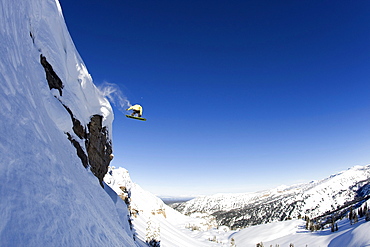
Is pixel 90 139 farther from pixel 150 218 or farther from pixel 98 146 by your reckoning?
pixel 150 218

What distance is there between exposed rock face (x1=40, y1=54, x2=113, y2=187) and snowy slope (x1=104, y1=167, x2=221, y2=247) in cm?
2154

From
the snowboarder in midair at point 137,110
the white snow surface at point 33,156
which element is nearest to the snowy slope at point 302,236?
the snowboarder in midair at point 137,110

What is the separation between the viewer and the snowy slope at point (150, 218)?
46.0 meters

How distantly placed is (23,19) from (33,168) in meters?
10.0

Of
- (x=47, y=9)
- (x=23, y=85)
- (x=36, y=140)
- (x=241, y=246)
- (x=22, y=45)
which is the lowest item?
(x=241, y=246)

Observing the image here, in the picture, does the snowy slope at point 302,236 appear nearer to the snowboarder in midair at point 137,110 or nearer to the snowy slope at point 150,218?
the snowy slope at point 150,218

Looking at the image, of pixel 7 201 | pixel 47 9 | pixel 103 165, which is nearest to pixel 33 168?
pixel 7 201

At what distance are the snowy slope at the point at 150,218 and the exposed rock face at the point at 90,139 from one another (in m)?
21.5

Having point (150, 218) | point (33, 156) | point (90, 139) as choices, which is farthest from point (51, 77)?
point (150, 218)

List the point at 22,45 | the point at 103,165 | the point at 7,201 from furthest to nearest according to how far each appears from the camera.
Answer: the point at 103,165 → the point at 22,45 → the point at 7,201

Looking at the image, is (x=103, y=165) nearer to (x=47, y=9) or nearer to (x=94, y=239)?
(x=47, y=9)

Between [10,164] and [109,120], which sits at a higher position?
[109,120]

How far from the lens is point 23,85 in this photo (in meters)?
8.26

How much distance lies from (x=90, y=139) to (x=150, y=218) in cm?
3480
